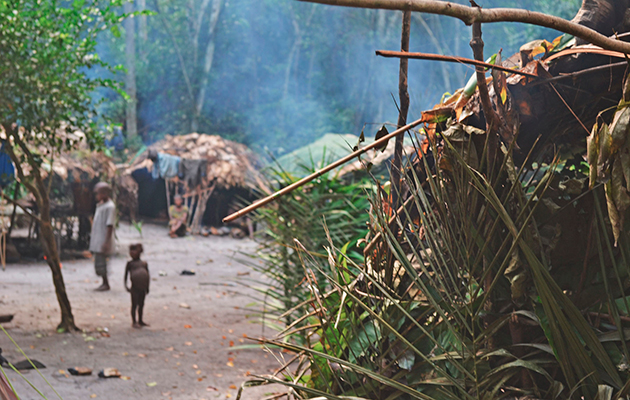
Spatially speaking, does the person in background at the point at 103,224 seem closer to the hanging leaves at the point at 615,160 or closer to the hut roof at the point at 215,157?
the hut roof at the point at 215,157

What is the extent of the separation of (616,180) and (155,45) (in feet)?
102

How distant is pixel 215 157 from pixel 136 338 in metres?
11.3

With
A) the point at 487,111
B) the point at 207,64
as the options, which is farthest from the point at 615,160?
the point at 207,64

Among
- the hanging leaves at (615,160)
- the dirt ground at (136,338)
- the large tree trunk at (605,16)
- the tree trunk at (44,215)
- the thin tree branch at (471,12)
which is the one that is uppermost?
the large tree trunk at (605,16)

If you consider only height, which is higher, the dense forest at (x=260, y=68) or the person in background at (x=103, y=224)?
the dense forest at (x=260, y=68)

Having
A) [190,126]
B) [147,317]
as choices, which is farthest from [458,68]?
[147,317]

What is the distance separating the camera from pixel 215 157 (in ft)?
55.2

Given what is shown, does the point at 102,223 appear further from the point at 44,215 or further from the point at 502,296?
the point at 502,296

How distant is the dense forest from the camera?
94.5 ft

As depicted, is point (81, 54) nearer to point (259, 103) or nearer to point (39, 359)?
point (39, 359)

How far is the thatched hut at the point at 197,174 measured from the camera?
54.0ft

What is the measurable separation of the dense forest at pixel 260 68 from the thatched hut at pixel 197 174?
1098cm

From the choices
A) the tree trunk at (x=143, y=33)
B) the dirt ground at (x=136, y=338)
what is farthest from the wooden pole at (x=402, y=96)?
the tree trunk at (x=143, y=33)

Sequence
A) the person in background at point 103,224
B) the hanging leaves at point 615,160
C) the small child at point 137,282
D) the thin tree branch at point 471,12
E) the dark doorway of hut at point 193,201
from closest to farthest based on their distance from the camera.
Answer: the thin tree branch at point 471,12 < the hanging leaves at point 615,160 < the small child at point 137,282 < the person in background at point 103,224 < the dark doorway of hut at point 193,201
